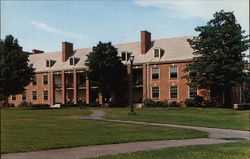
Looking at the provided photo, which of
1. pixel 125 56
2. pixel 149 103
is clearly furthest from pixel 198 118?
pixel 125 56

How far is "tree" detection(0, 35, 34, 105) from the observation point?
1522 inches

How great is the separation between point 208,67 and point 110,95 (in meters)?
17.7

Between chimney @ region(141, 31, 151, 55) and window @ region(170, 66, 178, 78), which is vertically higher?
chimney @ region(141, 31, 151, 55)

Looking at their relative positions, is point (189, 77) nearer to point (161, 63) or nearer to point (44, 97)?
point (161, 63)

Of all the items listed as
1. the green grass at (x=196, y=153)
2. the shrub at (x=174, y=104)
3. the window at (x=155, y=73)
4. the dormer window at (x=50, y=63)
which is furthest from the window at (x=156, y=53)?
the green grass at (x=196, y=153)

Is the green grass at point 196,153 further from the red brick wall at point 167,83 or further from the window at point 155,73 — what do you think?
the window at point 155,73

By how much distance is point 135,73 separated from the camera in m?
50.5

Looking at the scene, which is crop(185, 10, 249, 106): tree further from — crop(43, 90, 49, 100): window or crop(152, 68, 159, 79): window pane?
crop(43, 90, 49, 100): window

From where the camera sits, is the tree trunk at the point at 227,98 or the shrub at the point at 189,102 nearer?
the tree trunk at the point at 227,98

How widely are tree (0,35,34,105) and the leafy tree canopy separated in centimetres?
822

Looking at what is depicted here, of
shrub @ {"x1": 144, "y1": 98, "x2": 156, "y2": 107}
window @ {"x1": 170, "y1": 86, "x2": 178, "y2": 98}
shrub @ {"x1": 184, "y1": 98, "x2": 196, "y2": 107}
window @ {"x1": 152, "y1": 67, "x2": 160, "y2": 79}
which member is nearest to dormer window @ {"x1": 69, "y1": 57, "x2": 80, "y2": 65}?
window @ {"x1": 152, "y1": 67, "x2": 160, "y2": 79}

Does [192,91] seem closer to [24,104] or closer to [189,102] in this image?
[189,102]

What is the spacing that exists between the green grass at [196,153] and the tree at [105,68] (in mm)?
35141

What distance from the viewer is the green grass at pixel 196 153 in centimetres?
871
